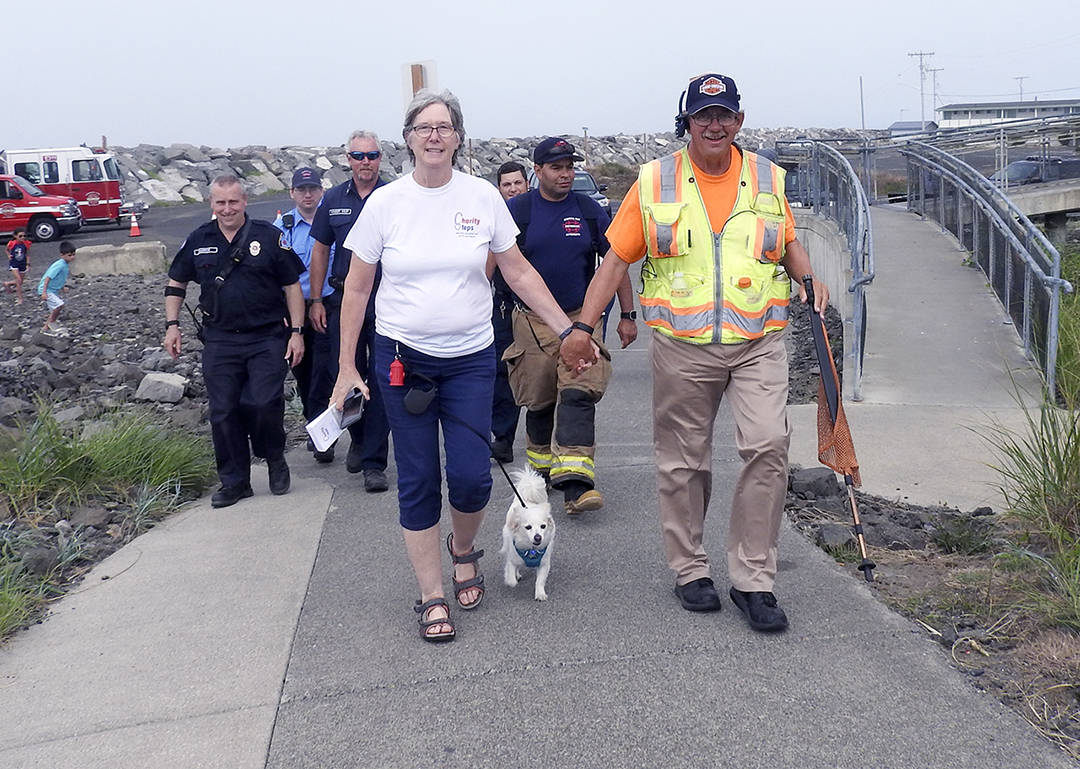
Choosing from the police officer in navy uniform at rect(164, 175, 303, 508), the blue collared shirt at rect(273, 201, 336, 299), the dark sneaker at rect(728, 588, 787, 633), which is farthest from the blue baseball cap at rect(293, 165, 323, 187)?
the dark sneaker at rect(728, 588, 787, 633)

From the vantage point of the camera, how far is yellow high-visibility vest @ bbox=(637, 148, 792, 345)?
15.3 ft

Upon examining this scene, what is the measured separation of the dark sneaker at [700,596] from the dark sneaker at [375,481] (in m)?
2.77

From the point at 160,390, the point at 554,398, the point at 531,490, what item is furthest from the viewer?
the point at 160,390

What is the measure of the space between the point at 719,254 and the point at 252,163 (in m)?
52.1

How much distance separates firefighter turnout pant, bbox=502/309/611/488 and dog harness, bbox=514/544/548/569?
1.22 metres

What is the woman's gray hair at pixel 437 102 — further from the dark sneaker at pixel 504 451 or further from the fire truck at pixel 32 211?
the fire truck at pixel 32 211

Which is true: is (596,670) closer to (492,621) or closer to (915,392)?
(492,621)

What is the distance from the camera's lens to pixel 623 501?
6.82 meters

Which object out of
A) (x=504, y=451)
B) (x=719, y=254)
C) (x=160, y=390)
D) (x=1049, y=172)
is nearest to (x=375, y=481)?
(x=504, y=451)

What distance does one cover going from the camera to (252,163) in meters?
53.9

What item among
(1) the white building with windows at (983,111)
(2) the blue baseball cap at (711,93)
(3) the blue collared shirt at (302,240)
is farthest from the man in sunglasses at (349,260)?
(1) the white building with windows at (983,111)

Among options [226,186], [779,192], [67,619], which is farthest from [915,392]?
[67,619]

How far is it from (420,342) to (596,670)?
4.74ft

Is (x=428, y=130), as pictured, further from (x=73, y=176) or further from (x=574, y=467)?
(x=73, y=176)
